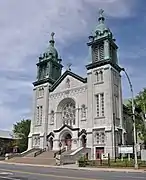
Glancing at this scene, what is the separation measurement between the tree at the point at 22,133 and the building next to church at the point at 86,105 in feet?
23.8

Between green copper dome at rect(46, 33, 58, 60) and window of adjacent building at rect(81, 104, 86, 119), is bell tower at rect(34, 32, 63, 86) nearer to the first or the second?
green copper dome at rect(46, 33, 58, 60)

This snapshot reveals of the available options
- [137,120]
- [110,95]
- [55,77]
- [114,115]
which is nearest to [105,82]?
[110,95]

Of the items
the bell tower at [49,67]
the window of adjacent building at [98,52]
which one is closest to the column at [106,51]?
the window of adjacent building at [98,52]

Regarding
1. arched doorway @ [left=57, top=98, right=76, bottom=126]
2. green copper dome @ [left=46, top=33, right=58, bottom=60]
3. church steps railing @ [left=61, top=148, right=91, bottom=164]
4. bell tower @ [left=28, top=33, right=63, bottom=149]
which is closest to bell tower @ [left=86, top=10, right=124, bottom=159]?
church steps railing @ [left=61, top=148, right=91, bottom=164]

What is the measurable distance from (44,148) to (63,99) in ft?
33.0

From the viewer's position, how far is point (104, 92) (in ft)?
136

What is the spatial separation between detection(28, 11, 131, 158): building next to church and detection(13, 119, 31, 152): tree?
7.24 metres

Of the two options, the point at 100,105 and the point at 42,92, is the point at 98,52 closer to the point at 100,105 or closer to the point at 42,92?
the point at 100,105

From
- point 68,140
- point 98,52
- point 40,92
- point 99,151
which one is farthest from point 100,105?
point 40,92

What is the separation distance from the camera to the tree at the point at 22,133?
5498 centimetres

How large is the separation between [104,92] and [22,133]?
82.2 ft

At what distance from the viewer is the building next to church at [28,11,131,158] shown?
39562 millimetres

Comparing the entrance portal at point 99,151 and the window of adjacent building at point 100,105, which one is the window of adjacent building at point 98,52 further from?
the entrance portal at point 99,151

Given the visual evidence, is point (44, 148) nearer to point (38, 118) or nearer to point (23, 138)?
point (38, 118)
